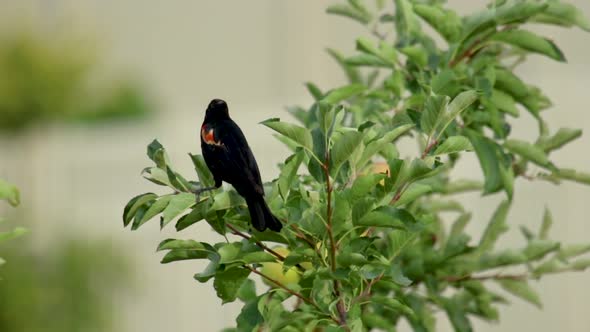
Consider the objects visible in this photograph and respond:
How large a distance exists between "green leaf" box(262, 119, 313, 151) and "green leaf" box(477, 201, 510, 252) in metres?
0.71

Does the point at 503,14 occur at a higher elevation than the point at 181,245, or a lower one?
higher

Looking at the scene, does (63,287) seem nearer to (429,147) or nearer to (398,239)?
(398,239)

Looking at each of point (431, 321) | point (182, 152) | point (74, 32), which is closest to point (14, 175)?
point (74, 32)

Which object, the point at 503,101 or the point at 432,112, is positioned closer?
the point at 432,112

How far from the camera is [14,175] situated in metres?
11.6

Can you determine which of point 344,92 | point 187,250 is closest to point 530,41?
point 344,92

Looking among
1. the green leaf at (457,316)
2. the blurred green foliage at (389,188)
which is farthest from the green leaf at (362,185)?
the green leaf at (457,316)

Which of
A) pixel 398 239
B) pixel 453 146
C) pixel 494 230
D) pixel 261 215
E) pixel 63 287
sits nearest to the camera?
pixel 261 215

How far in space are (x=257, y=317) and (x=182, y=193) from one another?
0.20 metres

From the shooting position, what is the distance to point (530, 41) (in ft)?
4.91

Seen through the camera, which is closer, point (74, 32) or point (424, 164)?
point (424, 164)

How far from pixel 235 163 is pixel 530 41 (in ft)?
2.20

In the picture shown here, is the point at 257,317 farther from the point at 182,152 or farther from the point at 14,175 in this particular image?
the point at 14,175

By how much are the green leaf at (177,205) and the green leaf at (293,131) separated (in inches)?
4.4
